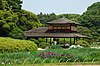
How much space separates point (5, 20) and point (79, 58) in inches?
779

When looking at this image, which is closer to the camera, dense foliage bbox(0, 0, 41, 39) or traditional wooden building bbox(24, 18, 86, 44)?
dense foliage bbox(0, 0, 41, 39)

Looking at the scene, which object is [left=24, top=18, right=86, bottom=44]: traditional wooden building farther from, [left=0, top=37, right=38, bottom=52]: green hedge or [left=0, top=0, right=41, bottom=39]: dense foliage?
[left=0, top=37, right=38, bottom=52]: green hedge

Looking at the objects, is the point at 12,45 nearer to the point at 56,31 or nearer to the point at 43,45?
the point at 43,45

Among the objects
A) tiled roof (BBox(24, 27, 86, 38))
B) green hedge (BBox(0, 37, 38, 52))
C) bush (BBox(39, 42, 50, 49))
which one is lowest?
bush (BBox(39, 42, 50, 49))

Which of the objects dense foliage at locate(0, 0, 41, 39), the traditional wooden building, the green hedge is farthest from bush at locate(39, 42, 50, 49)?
the green hedge

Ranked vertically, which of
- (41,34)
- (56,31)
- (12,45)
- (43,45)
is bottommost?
(43,45)

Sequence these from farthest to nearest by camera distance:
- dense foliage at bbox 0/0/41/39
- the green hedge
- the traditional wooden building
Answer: the traditional wooden building → dense foliage at bbox 0/0/41/39 → the green hedge

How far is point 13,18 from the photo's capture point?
4128 centimetres

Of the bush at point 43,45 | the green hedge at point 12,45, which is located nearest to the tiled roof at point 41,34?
the bush at point 43,45

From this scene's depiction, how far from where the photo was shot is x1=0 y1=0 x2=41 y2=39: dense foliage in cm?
4017

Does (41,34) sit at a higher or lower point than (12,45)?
lower

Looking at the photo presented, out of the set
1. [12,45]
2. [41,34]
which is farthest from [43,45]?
[12,45]

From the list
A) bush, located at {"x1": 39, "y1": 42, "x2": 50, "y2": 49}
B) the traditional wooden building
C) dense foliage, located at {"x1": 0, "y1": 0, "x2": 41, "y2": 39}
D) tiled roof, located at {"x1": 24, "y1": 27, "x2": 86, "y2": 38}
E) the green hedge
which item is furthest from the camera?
the traditional wooden building

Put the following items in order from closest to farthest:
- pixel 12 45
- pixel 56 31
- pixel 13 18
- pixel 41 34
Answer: pixel 12 45, pixel 13 18, pixel 41 34, pixel 56 31
